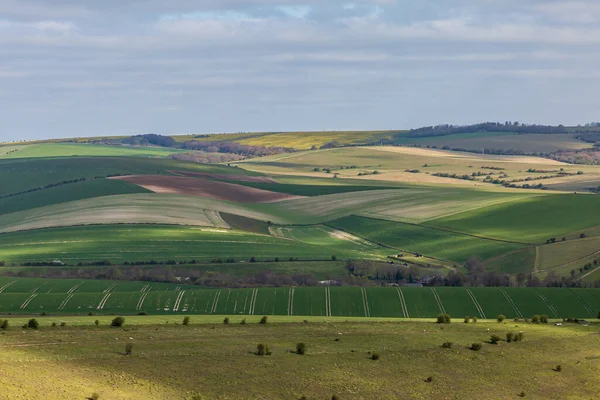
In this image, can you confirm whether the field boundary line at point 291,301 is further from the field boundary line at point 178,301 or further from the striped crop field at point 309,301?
the field boundary line at point 178,301

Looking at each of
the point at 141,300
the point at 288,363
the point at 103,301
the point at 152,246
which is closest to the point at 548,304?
the point at 141,300

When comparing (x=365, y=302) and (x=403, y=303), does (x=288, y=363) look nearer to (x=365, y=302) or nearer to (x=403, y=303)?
(x=365, y=302)

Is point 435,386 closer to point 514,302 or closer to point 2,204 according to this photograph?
point 514,302

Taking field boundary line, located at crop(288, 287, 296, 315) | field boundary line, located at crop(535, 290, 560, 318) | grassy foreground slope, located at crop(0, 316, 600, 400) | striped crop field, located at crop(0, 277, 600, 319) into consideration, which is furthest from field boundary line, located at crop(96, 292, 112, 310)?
field boundary line, located at crop(535, 290, 560, 318)

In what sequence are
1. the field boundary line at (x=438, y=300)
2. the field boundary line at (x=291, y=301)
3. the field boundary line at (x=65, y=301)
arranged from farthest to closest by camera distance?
the field boundary line at (x=438, y=300) < the field boundary line at (x=291, y=301) < the field boundary line at (x=65, y=301)

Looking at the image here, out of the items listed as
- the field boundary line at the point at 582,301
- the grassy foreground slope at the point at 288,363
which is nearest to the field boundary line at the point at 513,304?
the field boundary line at the point at 582,301

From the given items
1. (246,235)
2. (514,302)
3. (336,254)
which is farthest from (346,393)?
(246,235)
